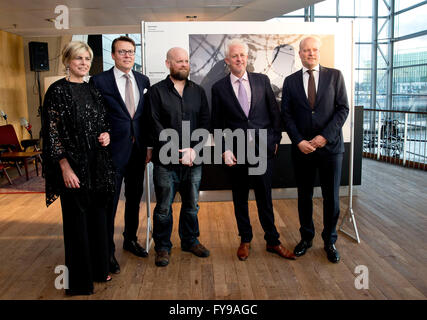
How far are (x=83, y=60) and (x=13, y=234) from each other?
2470mm

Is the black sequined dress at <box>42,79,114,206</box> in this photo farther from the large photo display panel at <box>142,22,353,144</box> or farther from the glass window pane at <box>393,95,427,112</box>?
the glass window pane at <box>393,95,427,112</box>

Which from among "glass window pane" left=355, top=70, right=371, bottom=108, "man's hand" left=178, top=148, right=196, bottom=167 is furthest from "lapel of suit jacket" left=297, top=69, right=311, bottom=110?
"glass window pane" left=355, top=70, right=371, bottom=108

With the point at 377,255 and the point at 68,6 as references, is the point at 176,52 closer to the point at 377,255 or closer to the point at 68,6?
the point at 377,255

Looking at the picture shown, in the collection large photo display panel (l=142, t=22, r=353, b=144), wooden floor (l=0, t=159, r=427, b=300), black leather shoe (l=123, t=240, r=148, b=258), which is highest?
large photo display panel (l=142, t=22, r=353, b=144)

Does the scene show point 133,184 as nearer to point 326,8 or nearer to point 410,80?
point 326,8

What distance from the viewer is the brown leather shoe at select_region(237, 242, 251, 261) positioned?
135 inches

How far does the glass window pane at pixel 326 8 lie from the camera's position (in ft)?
44.1

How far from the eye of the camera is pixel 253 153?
3.27 meters

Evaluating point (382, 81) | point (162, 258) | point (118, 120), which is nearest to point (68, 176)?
point (118, 120)

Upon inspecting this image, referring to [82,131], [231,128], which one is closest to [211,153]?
[231,128]

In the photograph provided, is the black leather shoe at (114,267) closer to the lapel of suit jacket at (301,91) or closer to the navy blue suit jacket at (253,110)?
the navy blue suit jacket at (253,110)

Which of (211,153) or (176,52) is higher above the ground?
(176,52)

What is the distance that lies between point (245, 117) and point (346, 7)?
12565 millimetres

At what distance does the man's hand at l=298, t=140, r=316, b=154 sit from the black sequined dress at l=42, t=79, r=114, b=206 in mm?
Result: 1515
